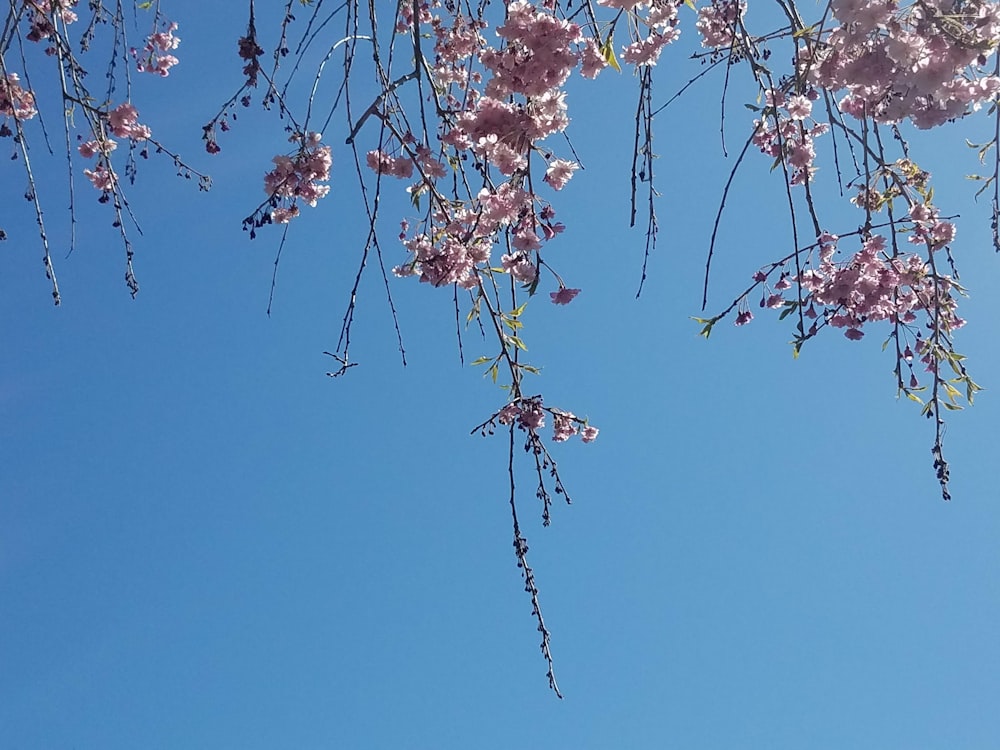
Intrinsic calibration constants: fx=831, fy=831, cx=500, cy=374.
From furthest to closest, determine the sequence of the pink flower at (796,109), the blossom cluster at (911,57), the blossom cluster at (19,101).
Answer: the blossom cluster at (19,101), the pink flower at (796,109), the blossom cluster at (911,57)

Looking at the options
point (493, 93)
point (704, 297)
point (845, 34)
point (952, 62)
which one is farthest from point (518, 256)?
point (952, 62)

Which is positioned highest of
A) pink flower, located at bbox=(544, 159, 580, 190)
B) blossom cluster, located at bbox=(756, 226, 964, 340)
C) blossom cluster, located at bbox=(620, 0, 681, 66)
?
blossom cluster, located at bbox=(620, 0, 681, 66)

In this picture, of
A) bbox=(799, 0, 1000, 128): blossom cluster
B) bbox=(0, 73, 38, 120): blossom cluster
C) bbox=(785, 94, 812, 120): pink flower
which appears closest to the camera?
bbox=(799, 0, 1000, 128): blossom cluster

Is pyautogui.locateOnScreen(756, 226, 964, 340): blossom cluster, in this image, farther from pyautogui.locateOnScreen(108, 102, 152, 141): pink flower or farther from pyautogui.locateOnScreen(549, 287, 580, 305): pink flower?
pyautogui.locateOnScreen(108, 102, 152, 141): pink flower

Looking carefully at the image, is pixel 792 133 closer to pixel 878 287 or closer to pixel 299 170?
pixel 878 287

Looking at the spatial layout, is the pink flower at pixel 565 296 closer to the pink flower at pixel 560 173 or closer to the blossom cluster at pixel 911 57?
the pink flower at pixel 560 173

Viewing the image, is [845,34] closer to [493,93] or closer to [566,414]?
[493,93]

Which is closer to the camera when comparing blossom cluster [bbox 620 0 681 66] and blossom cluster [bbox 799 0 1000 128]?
blossom cluster [bbox 799 0 1000 128]

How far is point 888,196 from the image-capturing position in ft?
6.92

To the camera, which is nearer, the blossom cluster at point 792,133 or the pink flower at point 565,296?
the blossom cluster at point 792,133

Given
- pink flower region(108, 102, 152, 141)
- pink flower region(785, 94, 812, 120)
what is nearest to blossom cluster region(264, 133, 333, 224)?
pink flower region(108, 102, 152, 141)

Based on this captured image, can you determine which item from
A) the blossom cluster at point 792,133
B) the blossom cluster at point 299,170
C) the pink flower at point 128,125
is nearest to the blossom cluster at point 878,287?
the blossom cluster at point 792,133

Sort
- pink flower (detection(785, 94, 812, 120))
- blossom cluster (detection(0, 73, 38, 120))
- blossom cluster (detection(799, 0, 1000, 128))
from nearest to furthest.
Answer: blossom cluster (detection(799, 0, 1000, 128))
pink flower (detection(785, 94, 812, 120))
blossom cluster (detection(0, 73, 38, 120))

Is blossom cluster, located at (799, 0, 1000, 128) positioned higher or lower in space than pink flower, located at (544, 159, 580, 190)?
lower
